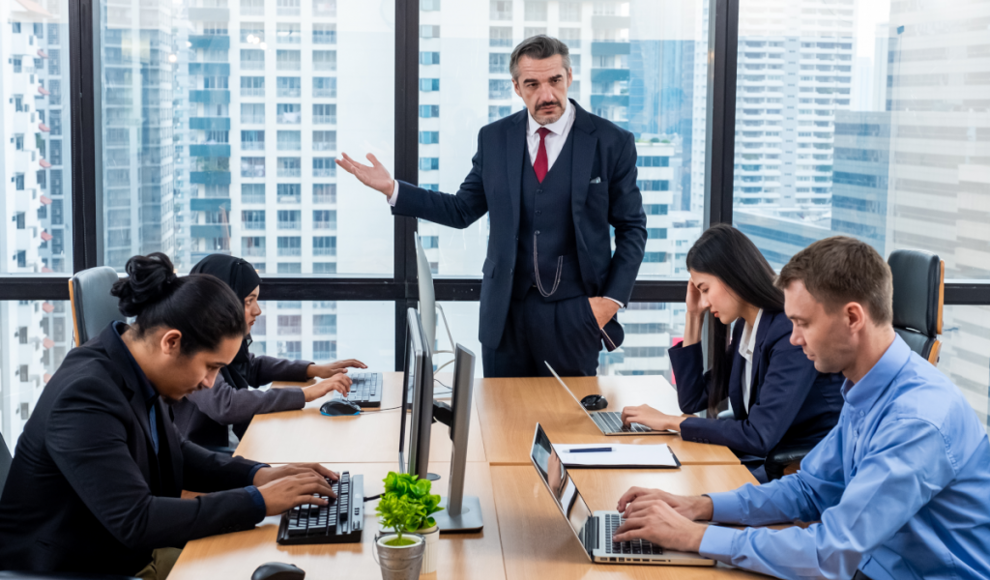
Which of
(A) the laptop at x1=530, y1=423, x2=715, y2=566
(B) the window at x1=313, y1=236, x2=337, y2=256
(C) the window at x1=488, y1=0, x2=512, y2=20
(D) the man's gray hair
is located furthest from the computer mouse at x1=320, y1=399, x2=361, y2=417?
(C) the window at x1=488, y1=0, x2=512, y2=20

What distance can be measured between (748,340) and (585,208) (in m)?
0.89

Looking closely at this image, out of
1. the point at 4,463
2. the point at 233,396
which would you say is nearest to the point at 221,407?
the point at 233,396

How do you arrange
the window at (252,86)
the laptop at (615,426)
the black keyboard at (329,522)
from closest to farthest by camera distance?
the black keyboard at (329,522), the laptop at (615,426), the window at (252,86)

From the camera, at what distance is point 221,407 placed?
2432 mm

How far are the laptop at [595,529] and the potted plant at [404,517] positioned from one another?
1.07 ft

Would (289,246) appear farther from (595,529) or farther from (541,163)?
(595,529)

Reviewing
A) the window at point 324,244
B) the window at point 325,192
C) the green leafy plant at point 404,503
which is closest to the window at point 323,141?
the window at point 325,192

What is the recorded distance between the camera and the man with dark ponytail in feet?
4.99

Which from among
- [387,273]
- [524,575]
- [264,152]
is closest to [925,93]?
[387,273]

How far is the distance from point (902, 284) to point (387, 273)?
2.16 meters

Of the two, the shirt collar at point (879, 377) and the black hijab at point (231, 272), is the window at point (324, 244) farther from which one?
the shirt collar at point (879, 377)

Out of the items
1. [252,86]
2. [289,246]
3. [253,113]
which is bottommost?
[289,246]

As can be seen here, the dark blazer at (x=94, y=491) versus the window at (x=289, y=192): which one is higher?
the window at (x=289, y=192)

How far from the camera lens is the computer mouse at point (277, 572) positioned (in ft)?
4.55
